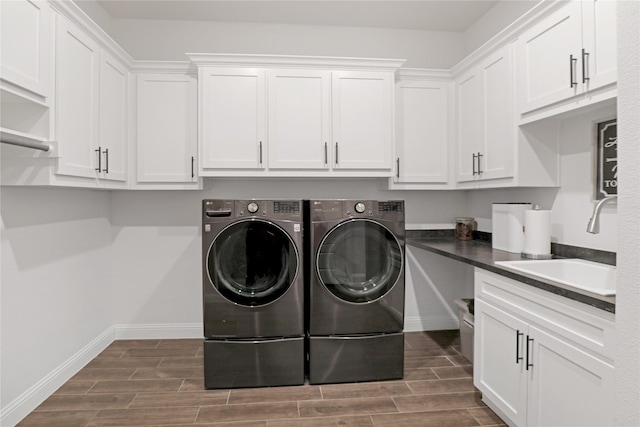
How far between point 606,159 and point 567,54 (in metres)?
0.63

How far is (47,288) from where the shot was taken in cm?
240

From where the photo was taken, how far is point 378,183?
3.47 metres

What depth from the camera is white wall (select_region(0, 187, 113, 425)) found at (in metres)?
2.05

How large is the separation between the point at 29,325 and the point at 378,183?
273cm

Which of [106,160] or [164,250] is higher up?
[106,160]

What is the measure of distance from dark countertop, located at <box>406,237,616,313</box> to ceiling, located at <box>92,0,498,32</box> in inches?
77.6

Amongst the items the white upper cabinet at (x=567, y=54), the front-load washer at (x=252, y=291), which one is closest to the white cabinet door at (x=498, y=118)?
the white upper cabinet at (x=567, y=54)

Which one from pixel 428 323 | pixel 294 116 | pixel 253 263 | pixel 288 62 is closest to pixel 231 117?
pixel 294 116

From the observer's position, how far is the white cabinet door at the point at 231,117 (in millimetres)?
2906

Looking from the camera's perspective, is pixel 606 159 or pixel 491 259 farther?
pixel 491 259

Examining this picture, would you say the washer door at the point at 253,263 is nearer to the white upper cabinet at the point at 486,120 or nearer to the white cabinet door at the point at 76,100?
the white cabinet door at the point at 76,100

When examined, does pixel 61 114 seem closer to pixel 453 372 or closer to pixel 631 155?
pixel 631 155

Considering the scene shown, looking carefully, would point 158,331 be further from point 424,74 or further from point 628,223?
A: point 628,223

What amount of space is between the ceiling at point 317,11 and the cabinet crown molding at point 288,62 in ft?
1.68
